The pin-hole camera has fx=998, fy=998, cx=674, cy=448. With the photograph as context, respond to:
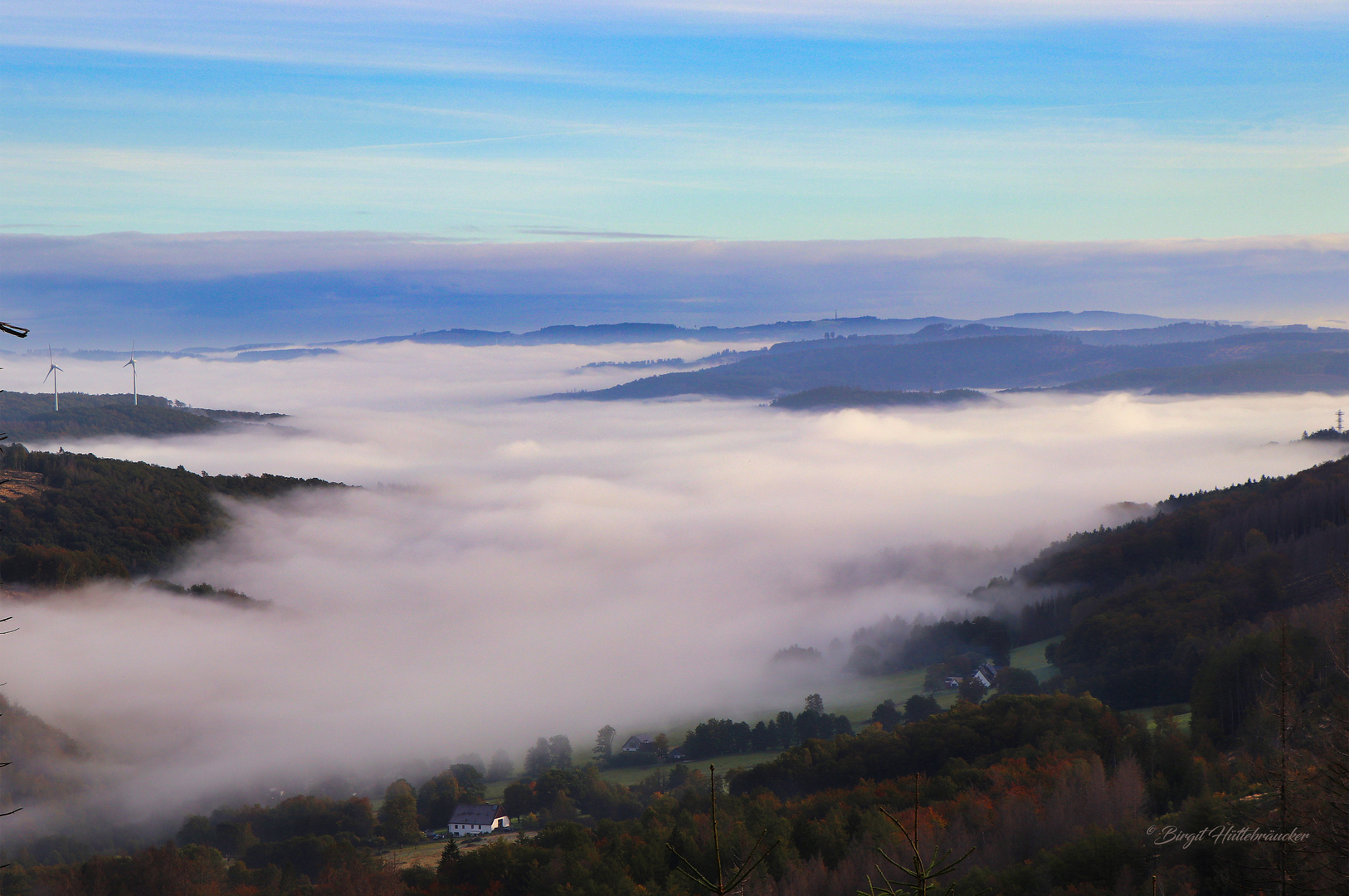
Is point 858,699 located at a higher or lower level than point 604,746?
higher

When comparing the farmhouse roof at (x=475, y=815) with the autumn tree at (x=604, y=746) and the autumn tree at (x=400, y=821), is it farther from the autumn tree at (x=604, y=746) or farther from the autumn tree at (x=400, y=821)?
the autumn tree at (x=604, y=746)

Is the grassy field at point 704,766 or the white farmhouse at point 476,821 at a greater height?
A: the white farmhouse at point 476,821

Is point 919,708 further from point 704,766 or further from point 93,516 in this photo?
point 93,516

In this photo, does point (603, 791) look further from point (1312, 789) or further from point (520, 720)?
point (1312, 789)

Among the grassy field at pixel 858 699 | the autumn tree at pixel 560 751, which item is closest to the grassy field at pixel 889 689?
the grassy field at pixel 858 699

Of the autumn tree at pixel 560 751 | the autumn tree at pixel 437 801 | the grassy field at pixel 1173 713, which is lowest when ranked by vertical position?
the autumn tree at pixel 560 751

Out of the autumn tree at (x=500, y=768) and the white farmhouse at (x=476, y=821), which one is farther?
the autumn tree at (x=500, y=768)

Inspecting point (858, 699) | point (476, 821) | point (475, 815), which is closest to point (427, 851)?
point (476, 821)

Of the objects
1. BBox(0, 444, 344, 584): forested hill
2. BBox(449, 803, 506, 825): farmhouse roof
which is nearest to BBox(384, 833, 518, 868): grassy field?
BBox(449, 803, 506, 825): farmhouse roof
